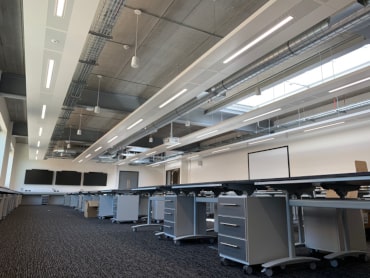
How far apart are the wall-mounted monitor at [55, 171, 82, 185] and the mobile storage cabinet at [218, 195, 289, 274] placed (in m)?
14.6

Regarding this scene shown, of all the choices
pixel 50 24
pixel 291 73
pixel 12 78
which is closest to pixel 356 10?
pixel 291 73

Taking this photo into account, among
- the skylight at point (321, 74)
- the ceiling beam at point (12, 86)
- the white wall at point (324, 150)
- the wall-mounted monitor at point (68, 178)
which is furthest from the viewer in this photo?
the wall-mounted monitor at point (68, 178)

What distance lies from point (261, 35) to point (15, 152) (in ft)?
50.3

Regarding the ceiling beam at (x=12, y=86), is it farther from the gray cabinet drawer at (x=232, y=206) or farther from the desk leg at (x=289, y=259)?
the desk leg at (x=289, y=259)

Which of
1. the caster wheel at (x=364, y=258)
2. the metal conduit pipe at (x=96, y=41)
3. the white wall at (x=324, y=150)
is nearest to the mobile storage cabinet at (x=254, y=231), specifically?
the caster wheel at (x=364, y=258)

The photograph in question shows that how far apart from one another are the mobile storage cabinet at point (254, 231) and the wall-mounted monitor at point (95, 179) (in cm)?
1455

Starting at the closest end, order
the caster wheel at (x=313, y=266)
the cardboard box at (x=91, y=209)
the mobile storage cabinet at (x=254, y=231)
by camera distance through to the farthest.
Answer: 1. the mobile storage cabinet at (x=254, y=231)
2. the caster wheel at (x=313, y=266)
3. the cardboard box at (x=91, y=209)

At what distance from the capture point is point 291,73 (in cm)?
536

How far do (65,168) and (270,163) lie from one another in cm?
1177

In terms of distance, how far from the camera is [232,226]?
8.53 ft

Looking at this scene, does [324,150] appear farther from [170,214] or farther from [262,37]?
[262,37]

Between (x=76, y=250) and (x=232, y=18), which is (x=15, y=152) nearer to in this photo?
(x=76, y=250)

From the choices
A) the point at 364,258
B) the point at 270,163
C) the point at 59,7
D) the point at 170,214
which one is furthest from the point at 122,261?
the point at 270,163

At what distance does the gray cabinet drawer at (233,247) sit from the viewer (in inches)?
95.8
